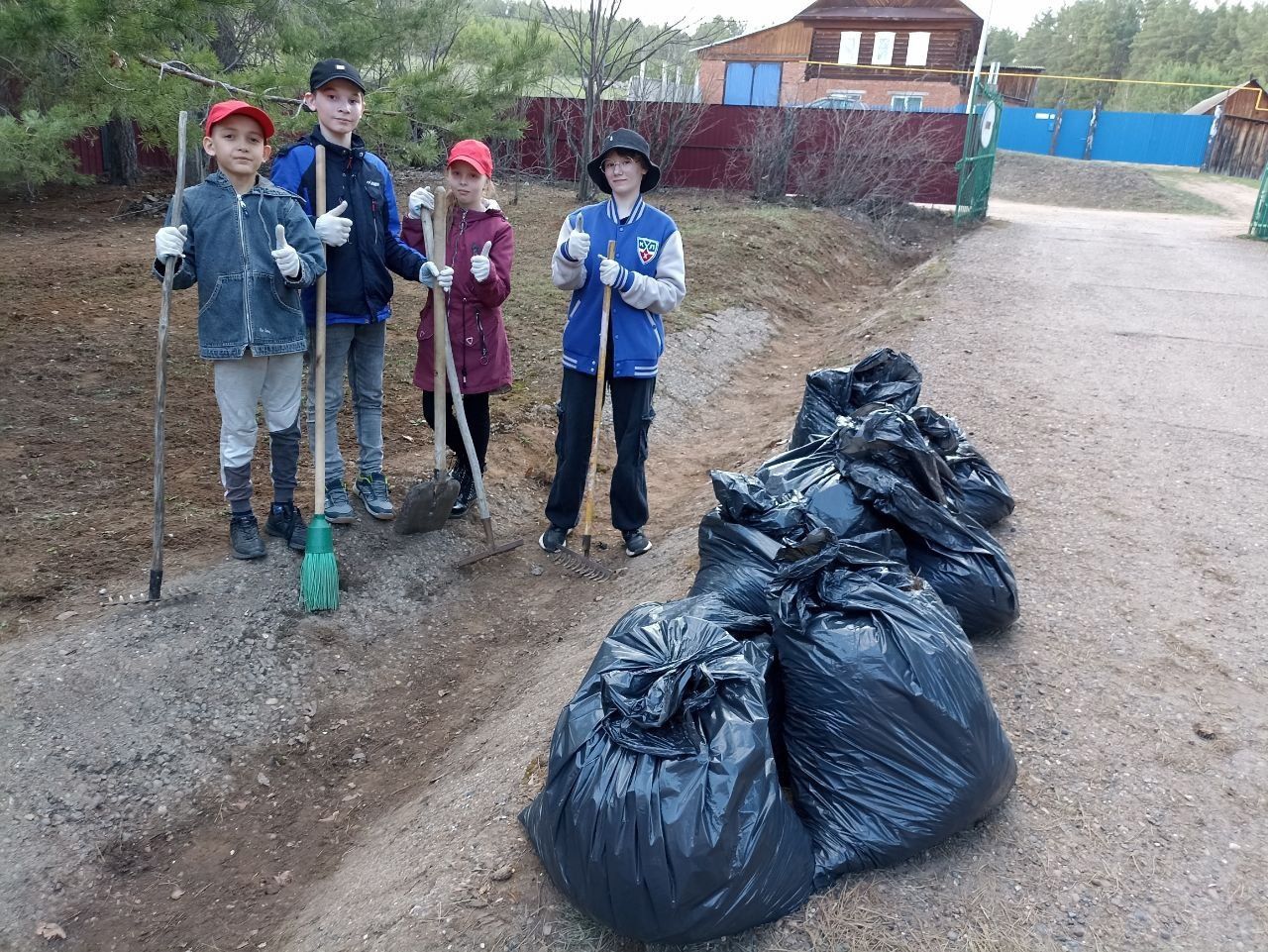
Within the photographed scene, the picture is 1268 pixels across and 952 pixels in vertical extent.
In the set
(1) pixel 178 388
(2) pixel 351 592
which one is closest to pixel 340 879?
(2) pixel 351 592

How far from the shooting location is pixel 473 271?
380cm

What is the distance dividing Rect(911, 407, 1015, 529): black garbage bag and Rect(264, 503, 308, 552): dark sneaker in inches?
105

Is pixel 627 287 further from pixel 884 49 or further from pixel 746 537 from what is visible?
pixel 884 49

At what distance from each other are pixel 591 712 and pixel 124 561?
2.55 m

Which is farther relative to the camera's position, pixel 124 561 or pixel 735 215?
pixel 735 215

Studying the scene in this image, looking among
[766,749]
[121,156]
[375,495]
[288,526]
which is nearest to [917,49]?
[121,156]

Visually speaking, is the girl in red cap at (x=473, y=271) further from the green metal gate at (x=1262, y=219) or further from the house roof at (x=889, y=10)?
the house roof at (x=889, y=10)

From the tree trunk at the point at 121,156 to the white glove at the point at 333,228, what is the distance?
30.3 feet

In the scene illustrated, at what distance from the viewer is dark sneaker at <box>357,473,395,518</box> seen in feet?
13.7

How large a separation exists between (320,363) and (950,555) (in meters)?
2.50

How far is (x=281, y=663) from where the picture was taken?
11.1ft

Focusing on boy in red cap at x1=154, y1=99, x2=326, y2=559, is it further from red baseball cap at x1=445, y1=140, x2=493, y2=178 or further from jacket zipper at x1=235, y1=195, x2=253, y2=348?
red baseball cap at x1=445, y1=140, x2=493, y2=178

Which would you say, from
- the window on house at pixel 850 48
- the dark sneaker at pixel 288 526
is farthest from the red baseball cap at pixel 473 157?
the window on house at pixel 850 48

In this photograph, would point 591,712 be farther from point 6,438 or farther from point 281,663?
point 6,438
